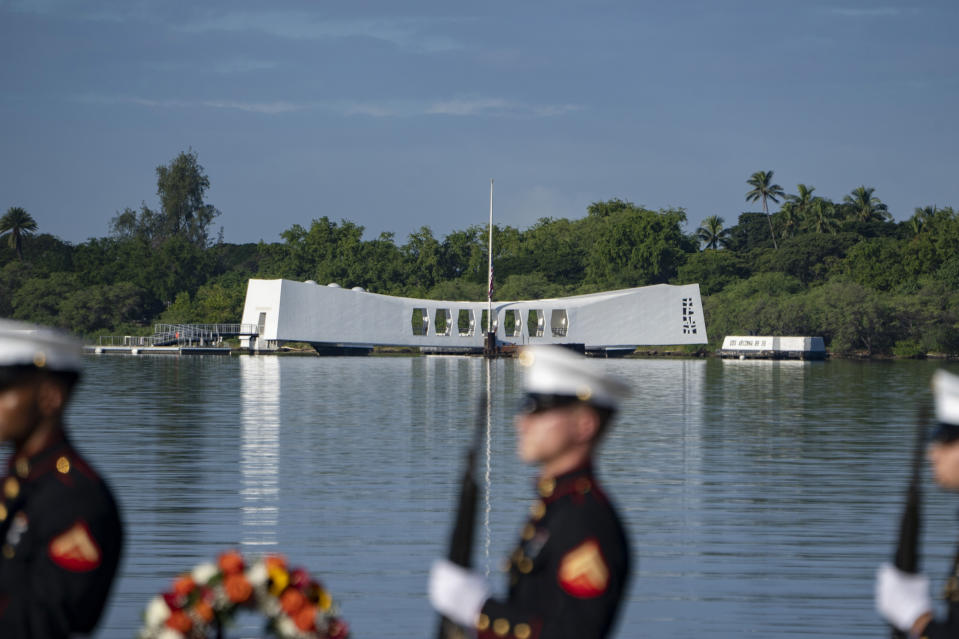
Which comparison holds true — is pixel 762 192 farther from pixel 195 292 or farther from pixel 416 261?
pixel 195 292

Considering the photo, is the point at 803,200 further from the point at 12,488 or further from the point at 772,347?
the point at 12,488

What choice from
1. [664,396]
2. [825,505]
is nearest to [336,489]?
[825,505]

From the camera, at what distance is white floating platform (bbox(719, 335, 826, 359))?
72.1 m

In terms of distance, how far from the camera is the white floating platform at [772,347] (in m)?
72.1

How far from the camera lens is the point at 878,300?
75000 mm

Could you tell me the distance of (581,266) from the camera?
9825 centimetres

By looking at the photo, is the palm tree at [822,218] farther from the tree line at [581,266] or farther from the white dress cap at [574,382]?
the white dress cap at [574,382]

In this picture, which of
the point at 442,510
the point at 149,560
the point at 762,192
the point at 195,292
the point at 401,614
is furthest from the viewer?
the point at 762,192

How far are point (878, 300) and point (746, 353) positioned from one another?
831cm

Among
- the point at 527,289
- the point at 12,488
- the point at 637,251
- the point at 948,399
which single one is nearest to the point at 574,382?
the point at 948,399

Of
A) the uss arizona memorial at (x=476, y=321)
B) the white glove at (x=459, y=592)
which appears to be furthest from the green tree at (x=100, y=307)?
the white glove at (x=459, y=592)

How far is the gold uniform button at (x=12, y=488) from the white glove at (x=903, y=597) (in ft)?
7.48

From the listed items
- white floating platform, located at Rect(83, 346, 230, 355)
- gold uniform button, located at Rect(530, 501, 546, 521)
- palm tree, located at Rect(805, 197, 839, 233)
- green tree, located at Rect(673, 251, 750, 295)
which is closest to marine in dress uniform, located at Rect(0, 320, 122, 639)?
gold uniform button, located at Rect(530, 501, 546, 521)

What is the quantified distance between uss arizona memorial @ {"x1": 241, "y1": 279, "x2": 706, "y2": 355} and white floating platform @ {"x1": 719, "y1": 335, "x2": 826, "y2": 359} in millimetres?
2159
